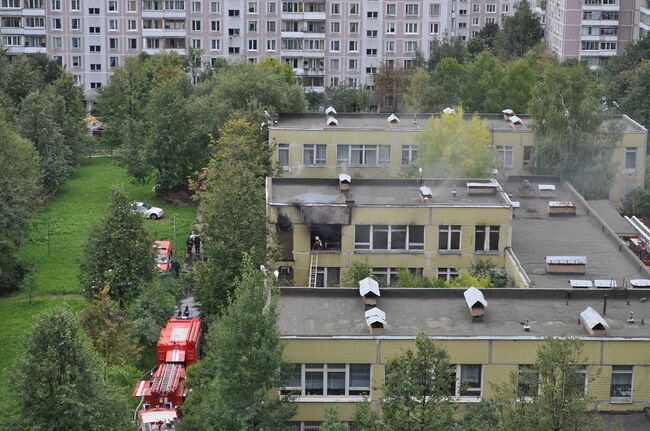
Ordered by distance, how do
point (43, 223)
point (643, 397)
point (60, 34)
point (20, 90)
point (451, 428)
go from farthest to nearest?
point (60, 34)
point (20, 90)
point (43, 223)
point (643, 397)
point (451, 428)

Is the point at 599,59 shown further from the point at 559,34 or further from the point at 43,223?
the point at 43,223

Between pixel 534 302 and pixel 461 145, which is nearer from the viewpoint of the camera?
pixel 534 302

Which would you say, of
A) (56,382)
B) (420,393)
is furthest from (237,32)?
(420,393)

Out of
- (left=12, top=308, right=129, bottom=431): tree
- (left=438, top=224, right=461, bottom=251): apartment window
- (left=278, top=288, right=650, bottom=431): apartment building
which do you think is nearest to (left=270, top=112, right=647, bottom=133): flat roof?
(left=438, top=224, right=461, bottom=251): apartment window

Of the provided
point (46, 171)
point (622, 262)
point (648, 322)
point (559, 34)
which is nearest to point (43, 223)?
point (46, 171)

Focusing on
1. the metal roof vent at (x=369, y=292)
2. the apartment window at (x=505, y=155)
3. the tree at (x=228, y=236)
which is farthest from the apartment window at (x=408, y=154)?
the metal roof vent at (x=369, y=292)

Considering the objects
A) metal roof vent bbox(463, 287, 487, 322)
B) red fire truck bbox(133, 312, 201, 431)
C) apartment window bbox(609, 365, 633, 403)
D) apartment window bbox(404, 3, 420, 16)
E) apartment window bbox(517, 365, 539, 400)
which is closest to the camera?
apartment window bbox(517, 365, 539, 400)

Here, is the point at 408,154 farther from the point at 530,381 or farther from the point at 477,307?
the point at 530,381

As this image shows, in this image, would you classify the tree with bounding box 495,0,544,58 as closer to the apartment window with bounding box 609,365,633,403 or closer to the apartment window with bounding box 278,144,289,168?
the apartment window with bounding box 278,144,289,168
